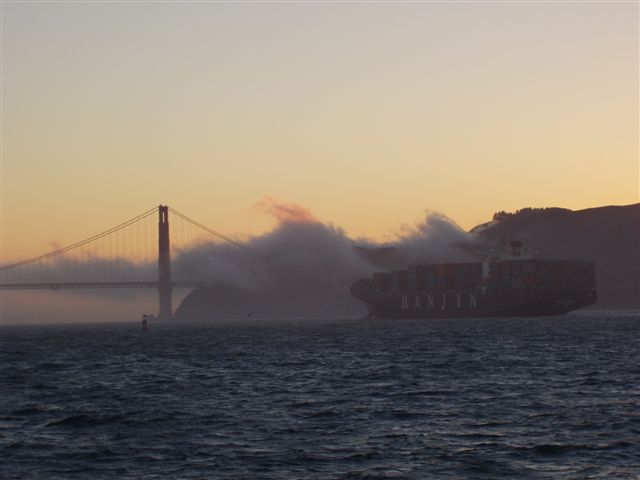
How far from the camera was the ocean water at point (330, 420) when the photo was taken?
27922 millimetres

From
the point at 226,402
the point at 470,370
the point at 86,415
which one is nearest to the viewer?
the point at 86,415

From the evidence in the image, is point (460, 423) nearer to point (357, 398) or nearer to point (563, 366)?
point (357, 398)

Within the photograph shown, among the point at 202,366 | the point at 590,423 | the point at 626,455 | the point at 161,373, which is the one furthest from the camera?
the point at 202,366

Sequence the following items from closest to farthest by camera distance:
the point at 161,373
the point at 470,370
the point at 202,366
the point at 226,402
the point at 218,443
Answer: the point at 218,443, the point at 226,402, the point at 470,370, the point at 161,373, the point at 202,366

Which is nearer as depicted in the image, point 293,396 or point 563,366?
point 293,396

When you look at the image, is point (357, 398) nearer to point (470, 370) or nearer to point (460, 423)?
point (460, 423)

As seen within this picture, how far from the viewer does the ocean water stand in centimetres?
2792

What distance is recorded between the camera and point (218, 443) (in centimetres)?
3206

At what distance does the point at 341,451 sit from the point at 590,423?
9.67 metres

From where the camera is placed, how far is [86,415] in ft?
130

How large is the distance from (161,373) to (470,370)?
60.9ft

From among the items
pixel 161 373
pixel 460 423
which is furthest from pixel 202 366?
pixel 460 423

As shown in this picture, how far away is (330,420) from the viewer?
121 ft

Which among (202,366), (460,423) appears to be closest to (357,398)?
(460,423)
